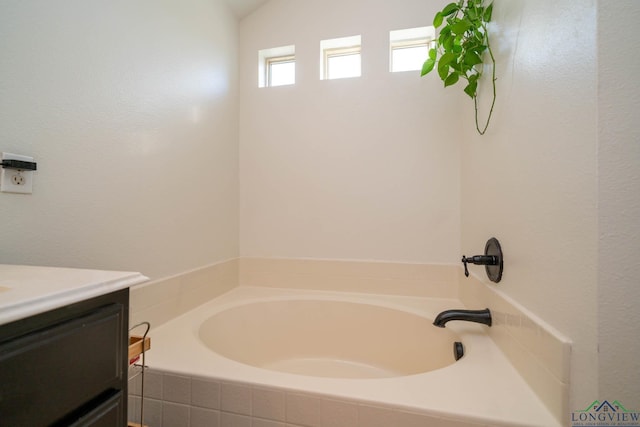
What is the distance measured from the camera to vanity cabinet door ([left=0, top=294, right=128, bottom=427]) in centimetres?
39

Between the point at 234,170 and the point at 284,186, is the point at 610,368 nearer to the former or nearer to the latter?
the point at 284,186

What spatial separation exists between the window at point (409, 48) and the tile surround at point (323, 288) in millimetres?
1286

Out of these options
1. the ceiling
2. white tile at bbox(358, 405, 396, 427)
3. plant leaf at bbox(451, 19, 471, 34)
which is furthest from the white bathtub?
the ceiling

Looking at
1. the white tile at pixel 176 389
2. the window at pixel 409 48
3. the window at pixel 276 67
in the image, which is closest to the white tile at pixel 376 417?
the white tile at pixel 176 389

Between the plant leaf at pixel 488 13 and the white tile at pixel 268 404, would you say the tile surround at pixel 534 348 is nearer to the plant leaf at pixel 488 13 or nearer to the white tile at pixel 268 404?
the white tile at pixel 268 404

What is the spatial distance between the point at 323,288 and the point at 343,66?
1532mm

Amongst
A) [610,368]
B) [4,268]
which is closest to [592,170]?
[610,368]

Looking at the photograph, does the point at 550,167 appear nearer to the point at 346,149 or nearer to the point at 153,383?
the point at 346,149

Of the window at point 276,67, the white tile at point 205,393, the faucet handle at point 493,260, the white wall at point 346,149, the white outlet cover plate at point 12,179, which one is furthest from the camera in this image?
the window at point 276,67

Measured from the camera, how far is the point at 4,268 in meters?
0.64

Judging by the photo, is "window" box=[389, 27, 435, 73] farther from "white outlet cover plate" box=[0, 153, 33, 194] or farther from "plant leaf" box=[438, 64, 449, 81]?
"white outlet cover plate" box=[0, 153, 33, 194]

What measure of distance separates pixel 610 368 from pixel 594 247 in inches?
9.3

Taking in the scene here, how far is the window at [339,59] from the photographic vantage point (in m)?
1.80

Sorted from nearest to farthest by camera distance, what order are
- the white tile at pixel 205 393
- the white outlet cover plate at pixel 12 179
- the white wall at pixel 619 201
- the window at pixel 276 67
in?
the white wall at pixel 619 201
the white outlet cover plate at pixel 12 179
the white tile at pixel 205 393
the window at pixel 276 67
